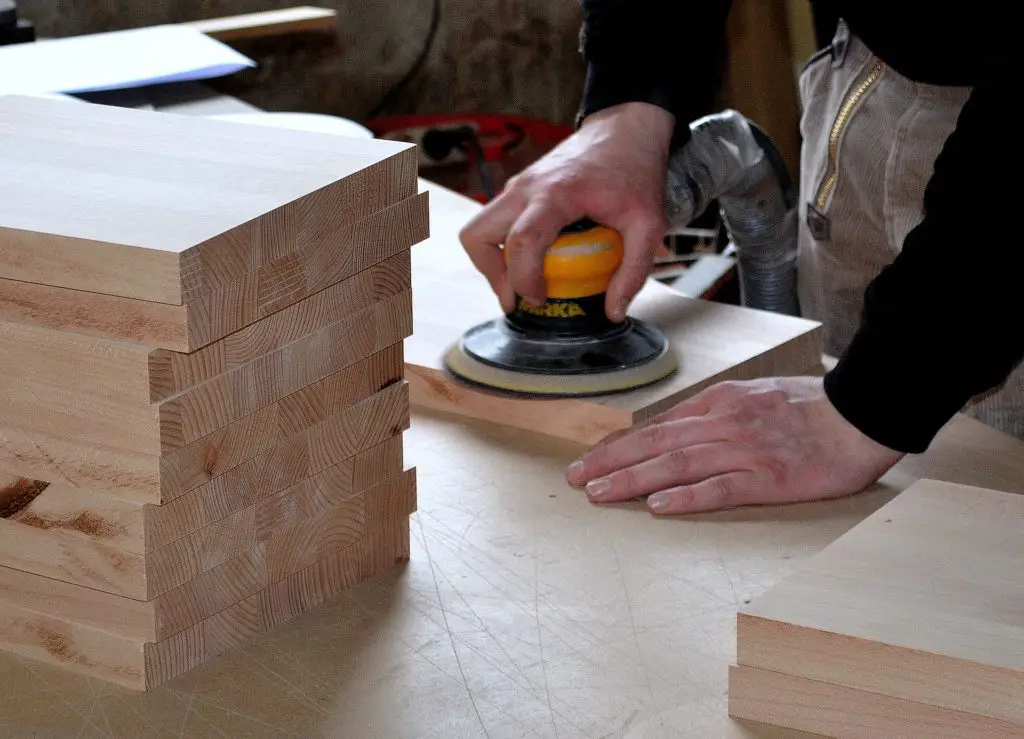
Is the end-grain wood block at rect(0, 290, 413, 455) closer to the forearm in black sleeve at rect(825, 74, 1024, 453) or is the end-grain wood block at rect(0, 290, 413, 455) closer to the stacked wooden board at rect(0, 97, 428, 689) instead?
the stacked wooden board at rect(0, 97, 428, 689)

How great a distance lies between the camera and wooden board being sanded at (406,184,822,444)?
1.22m

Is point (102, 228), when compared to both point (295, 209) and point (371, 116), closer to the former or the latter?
point (295, 209)

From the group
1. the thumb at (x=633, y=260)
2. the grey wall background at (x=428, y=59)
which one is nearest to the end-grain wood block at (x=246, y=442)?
the thumb at (x=633, y=260)

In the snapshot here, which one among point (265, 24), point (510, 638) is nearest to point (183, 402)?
point (510, 638)

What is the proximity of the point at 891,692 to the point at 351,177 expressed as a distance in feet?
1.57

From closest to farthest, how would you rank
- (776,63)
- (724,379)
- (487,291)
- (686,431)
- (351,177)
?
(351,177), (686,431), (724,379), (487,291), (776,63)

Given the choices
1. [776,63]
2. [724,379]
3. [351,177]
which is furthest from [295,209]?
[776,63]

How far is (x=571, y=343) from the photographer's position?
4.24 feet

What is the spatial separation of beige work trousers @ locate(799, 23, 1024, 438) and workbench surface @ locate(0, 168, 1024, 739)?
1.59ft

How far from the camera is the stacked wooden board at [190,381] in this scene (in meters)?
0.77

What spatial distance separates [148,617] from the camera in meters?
0.82

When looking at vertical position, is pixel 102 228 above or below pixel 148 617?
above

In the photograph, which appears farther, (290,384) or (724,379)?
(724,379)

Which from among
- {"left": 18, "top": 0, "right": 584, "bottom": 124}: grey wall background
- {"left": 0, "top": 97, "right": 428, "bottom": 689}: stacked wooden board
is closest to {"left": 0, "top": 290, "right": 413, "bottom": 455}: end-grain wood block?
{"left": 0, "top": 97, "right": 428, "bottom": 689}: stacked wooden board
